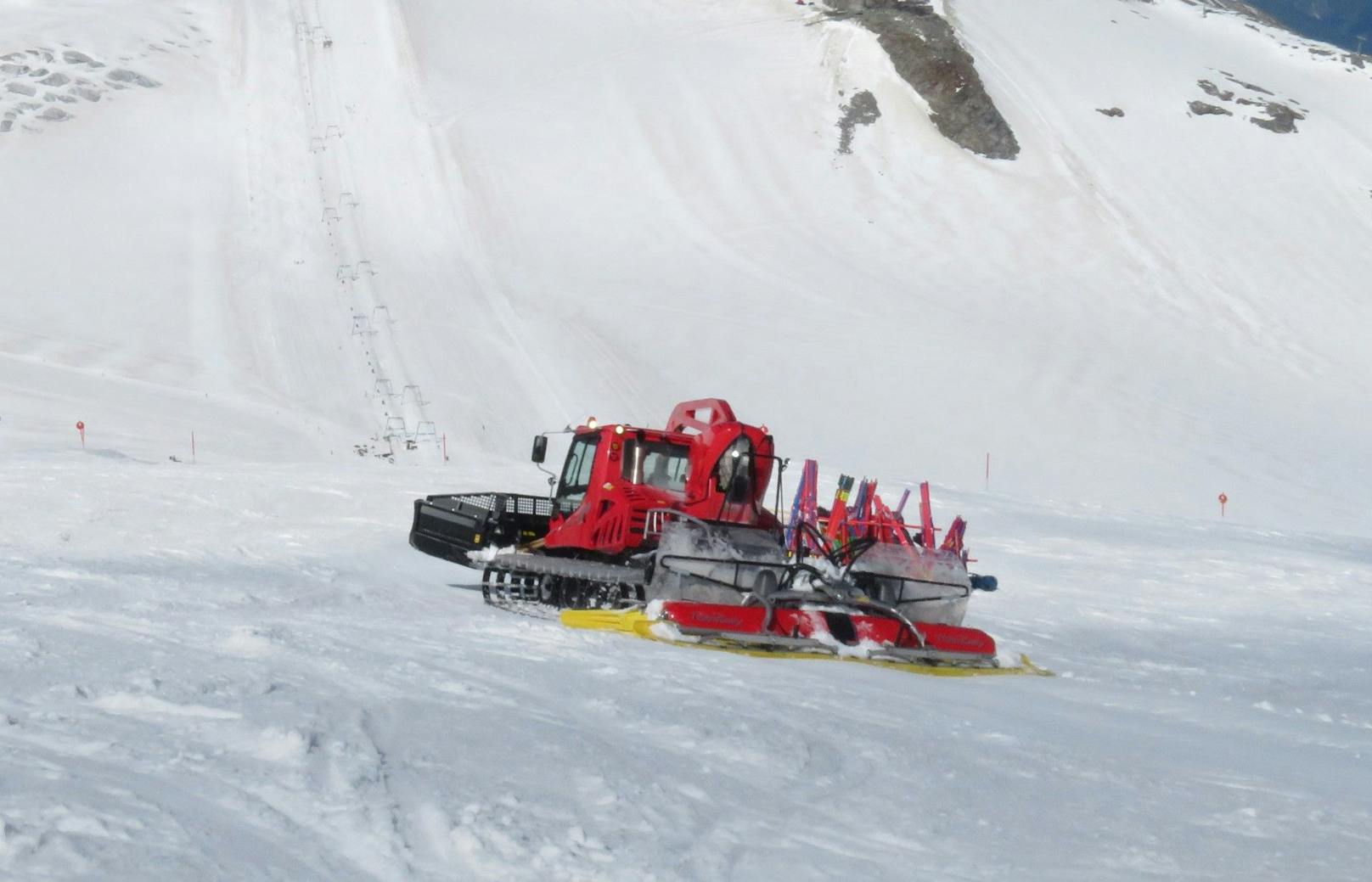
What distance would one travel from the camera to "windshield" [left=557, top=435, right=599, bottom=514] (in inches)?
468

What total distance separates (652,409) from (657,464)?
1470cm

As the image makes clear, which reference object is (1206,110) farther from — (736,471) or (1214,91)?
(736,471)

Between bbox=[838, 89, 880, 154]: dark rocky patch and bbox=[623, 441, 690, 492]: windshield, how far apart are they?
114ft

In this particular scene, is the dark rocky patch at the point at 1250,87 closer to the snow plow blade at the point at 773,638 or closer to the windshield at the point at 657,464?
the windshield at the point at 657,464

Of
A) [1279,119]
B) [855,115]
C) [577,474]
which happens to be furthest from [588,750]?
[1279,119]

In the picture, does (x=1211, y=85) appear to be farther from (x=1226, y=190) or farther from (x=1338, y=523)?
(x=1338, y=523)

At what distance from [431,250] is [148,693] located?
28.8 meters

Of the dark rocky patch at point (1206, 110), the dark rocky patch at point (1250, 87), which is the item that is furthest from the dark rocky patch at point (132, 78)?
the dark rocky patch at point (1250, 87)

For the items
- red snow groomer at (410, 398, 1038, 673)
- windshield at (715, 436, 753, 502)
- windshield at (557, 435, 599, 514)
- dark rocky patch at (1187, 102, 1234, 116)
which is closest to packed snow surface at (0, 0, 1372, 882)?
dark rocky patch at (1187, 102, 1234, 116)

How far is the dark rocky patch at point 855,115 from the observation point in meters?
44.9

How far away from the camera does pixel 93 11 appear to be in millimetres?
45031

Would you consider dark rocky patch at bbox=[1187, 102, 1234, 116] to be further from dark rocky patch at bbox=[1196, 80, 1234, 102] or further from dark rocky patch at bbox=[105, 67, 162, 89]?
dark rocky patch at bbox=[105, 67, 162, 89]

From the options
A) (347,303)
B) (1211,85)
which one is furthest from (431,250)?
(1211,85)

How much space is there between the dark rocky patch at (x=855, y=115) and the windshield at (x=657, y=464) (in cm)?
3472
